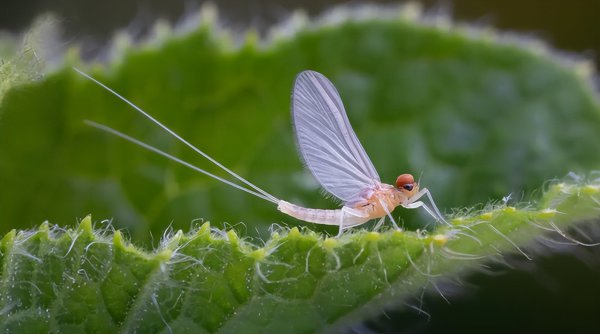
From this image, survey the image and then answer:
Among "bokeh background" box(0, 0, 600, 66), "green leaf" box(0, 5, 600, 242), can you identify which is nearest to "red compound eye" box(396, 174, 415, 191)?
"green leaf" box(0, 5, 600, 242)

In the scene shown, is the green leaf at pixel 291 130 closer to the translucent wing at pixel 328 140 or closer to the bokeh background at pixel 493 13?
the translucent wing at pixel 328 140

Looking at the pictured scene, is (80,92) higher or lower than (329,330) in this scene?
higher

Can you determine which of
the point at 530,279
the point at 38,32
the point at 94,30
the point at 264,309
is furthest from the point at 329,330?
the point at 94,30

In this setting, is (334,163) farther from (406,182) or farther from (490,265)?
(490,265)

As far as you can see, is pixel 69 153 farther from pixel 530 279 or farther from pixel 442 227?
pixel 530 279

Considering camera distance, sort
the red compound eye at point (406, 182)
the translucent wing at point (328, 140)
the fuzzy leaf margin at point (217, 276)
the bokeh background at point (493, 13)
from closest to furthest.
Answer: the fuzzy leaf margin at point (217, 276), the translucent wing at point (328, 140), the red compound eye at point (406, 182), the bokeh background at point (493, 13)

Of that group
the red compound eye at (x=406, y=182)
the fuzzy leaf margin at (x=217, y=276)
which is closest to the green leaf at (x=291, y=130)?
the red compound eye at (x=406, y=182)
